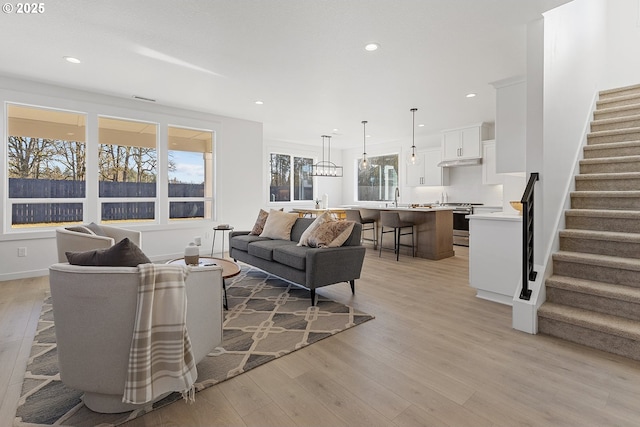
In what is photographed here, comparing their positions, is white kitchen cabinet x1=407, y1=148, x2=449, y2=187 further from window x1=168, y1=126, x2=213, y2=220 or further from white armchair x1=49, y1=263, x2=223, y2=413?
white armchair x1=49, y1=263, x2=223, y2=413

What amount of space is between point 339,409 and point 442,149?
22.3 ft

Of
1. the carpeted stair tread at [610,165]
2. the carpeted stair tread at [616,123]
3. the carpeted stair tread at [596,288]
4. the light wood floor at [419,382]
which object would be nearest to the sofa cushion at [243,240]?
the light wood floor at [419,382]

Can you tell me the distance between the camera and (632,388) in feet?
6.21

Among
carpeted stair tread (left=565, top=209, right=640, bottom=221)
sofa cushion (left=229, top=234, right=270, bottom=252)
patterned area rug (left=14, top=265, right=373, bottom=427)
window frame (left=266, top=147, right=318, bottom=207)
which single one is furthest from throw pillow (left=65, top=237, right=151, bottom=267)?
window frame (left=266, top=147, right=318, bottom=207)

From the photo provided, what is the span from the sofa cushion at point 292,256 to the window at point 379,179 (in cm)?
589

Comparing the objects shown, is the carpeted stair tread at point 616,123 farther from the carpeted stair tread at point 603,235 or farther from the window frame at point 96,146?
the window frame at point 96,146

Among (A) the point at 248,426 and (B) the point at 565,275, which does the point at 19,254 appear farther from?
(B) the point at 565,275

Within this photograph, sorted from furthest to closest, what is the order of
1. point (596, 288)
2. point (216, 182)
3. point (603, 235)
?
1. point (216, 182)
2. point (603, 235)
3. point (596, 288)

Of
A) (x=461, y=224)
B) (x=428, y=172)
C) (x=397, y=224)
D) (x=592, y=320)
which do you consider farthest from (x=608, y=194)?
(x=428, y=172)

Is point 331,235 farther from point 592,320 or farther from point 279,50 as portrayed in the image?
point 592,320

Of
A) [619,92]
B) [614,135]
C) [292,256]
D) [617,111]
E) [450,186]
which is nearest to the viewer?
[292,256]

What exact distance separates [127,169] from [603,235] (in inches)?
253

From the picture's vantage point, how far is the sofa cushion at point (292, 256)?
3361mm

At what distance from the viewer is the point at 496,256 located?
11.3 feet
